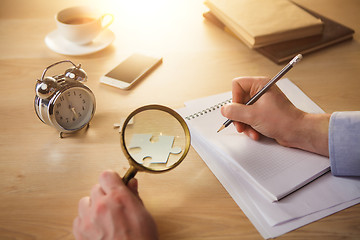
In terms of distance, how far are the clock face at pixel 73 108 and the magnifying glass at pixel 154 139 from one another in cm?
25

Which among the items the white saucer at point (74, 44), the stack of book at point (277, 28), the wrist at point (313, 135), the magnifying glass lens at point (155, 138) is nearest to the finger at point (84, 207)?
the magnifying glass lens at point (155, 138)

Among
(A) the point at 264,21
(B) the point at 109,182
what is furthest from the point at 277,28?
(B) the point at 109,182

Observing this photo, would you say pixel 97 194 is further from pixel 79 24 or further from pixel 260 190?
pixel 79 24

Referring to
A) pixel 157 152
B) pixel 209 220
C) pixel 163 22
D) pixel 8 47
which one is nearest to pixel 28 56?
pixel 8 47

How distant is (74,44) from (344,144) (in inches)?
40.2

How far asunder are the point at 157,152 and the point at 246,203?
0.23m

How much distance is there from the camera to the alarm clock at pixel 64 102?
0.88m

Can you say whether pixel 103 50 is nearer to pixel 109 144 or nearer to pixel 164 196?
pixel 109 144

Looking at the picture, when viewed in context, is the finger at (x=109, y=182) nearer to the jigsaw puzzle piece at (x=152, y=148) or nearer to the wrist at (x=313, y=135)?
the jigsaw puzzle piece at (x=152, y=148)

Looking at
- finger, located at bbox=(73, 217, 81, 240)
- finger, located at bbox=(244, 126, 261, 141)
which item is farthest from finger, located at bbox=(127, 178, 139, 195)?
finger, located at bbox=(244, 126, 261, 141)

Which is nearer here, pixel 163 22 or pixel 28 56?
pixel 28 56

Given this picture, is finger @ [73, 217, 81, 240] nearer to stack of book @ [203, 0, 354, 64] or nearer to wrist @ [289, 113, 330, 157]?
wrist @ [289, 113, 330, 157]

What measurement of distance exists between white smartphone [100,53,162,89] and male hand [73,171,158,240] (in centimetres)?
50

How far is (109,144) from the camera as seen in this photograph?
37.2 inches
